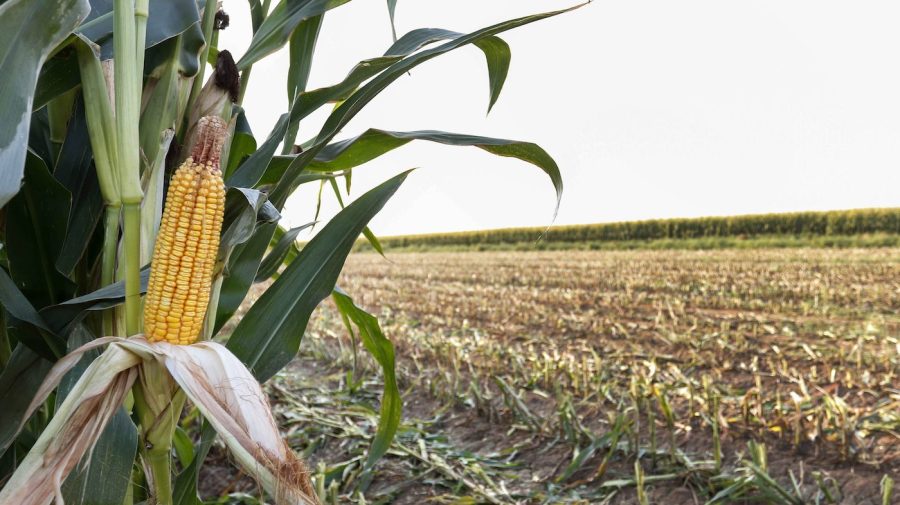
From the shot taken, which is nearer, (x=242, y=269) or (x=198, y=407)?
(x=198, y=407)

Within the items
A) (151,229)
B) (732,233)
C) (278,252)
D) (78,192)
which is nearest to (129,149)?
(151,229)

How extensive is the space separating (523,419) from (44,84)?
276 centimetres

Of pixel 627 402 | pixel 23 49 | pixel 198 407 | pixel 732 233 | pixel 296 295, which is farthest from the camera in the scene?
pixel 732 233

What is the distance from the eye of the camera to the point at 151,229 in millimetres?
1352

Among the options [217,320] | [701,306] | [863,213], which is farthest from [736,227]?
[217,320]

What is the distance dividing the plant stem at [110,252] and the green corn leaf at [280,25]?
73cm

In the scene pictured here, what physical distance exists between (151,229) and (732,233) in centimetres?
2415

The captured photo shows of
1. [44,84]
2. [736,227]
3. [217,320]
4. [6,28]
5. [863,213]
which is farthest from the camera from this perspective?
[736,227]

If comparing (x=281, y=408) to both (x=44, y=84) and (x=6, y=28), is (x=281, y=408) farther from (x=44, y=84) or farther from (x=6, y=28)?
(x=6, y=28)

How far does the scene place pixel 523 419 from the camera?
3.55 meters

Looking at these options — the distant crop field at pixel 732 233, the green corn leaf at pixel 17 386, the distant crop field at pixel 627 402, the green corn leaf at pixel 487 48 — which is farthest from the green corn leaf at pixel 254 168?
the distant crop field at pixel 732 233

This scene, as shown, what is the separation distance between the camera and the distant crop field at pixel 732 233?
19797mm

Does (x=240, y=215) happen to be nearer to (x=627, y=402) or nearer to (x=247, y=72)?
(x=247, y=72)

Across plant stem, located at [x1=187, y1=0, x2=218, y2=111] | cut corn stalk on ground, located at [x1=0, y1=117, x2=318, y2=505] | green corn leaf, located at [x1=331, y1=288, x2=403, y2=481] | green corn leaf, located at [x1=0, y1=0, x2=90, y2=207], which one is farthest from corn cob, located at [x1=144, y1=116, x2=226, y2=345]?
green corn leaf, located at [x1=331, y1=288, x2=403, y2=481]
